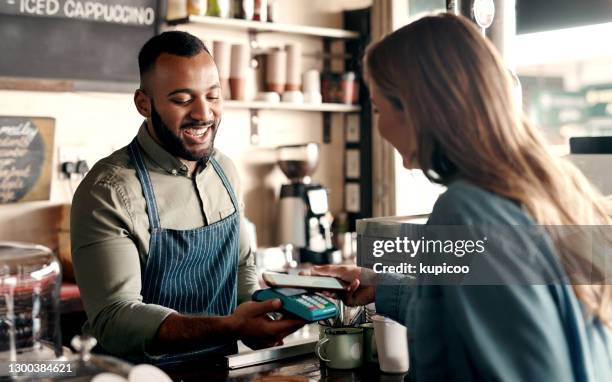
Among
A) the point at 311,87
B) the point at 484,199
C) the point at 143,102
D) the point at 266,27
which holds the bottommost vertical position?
the point at 484,199

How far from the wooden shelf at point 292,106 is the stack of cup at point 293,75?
44 millimetres

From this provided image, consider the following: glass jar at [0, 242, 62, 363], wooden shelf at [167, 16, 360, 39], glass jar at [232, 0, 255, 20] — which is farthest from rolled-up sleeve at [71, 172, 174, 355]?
glass jar at [232, 0, 255, 20]

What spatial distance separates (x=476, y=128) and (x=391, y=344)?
669 mm

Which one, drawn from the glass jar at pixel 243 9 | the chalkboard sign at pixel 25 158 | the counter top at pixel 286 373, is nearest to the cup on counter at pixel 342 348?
the counter top at pixel 286 373

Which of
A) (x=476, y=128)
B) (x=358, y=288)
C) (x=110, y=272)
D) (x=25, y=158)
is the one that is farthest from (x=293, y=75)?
(x=476, y=128)

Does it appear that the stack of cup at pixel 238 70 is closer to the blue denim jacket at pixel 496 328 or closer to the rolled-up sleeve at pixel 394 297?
the rolled-up sleeve at pixel 394 297

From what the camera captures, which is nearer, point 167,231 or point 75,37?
point 167,231

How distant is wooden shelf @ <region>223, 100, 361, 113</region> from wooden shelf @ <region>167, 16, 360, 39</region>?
39 cm

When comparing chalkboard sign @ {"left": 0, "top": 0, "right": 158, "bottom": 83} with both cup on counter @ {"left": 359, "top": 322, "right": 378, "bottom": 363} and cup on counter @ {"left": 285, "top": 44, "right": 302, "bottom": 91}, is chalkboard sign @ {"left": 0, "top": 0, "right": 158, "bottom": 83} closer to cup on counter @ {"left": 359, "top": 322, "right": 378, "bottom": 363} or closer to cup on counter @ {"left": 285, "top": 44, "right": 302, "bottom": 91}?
cup on counter @ {"left": 285, "top": 44, "right": 302, "bottom": 91}

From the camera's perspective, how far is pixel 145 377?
55.6 inches

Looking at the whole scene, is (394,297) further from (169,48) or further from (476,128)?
(169,48)

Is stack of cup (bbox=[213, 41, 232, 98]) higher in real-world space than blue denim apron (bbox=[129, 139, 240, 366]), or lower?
higher

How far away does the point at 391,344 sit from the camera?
1.88 m

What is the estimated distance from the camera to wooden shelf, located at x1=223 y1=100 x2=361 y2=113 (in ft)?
14.1
